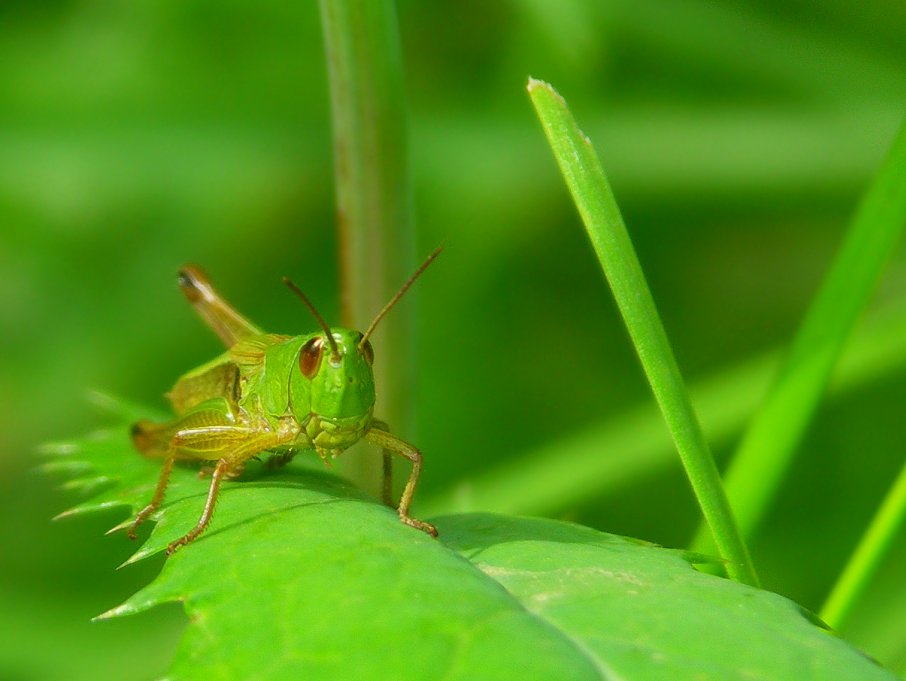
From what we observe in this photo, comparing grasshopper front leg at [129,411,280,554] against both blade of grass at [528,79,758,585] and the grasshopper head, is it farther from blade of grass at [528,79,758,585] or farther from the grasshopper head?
blade of grass at [528,79,758,585]

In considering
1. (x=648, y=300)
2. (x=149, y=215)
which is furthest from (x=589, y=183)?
(x=149, y=215)

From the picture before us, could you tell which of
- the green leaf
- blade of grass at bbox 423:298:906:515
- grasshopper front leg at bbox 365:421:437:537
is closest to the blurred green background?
blade of grass at bbox 423:298:906:515

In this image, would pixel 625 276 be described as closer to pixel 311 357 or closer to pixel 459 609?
pixel 459 609

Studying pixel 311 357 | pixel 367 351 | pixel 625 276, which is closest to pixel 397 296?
pixel 367 351

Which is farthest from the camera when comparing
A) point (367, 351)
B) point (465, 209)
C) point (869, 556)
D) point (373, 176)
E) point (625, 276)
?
point (465, 209)

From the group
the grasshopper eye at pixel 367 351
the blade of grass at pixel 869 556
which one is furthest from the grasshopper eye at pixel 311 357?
the blade of grass at pixel 869 556
